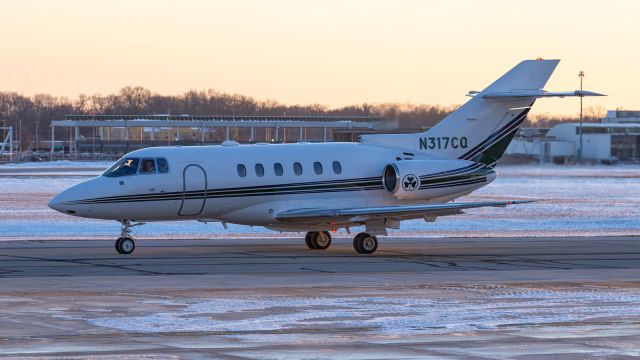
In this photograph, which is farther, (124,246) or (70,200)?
(124,246)

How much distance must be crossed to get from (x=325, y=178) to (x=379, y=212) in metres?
2.37

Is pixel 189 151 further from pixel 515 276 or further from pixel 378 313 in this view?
pixel 378 313

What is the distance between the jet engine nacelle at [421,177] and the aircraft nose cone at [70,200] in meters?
7.48

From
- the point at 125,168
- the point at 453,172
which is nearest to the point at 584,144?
the point at 453,172

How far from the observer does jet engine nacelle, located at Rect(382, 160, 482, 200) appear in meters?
29.2

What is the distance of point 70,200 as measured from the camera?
1037 inches

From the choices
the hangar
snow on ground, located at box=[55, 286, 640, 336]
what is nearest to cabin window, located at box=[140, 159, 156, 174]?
snow on ground, located at box=[55, 286, 640, 336]

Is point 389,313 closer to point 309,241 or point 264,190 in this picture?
point 264,190

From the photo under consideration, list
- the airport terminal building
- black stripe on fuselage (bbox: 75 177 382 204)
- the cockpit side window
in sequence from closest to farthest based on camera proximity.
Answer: black stripe on fuselage (bbox: 75 177 382 204)
the cockpit side window
the airport terminal building

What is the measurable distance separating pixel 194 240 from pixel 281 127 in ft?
270

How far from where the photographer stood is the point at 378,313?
665 inches

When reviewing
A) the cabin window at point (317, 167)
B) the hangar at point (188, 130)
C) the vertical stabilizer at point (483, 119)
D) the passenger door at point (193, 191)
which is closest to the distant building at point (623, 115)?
the hangar at point (188, 130)

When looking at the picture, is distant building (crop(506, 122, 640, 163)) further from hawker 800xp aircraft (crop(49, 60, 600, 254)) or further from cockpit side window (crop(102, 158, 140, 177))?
cockpit side window (crop(102, 158, 140, 177))

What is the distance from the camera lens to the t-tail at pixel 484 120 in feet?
101
